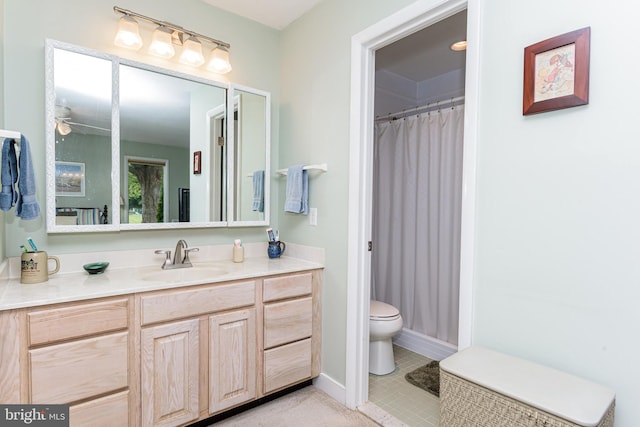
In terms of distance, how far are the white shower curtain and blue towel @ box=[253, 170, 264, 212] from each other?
1215 millimetres

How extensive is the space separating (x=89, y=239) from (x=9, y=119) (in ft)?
2.31

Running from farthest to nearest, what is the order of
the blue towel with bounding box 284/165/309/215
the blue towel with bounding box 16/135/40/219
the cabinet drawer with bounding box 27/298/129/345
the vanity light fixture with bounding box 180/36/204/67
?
the blue towel with bounding box 284/165/309/215 → the vanity light fixture with bounding box 180/36/204/67 → the blue towel with bounding box 16/135/40/219 → the cabinet drawer with bounding box 27/298/129/345

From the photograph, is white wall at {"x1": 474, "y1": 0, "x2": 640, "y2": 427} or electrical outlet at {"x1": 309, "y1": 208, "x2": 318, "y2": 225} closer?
white wall at {"x1": 474, "y1": 0, "x2": 640, "y2": 427}

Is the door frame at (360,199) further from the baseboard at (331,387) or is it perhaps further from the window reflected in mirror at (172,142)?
the window reflected in mirror at (172,142)

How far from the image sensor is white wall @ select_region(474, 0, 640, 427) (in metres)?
1.07

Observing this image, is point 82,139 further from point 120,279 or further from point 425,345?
point 425,345

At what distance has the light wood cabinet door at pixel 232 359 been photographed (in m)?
1.75

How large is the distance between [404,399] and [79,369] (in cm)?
176

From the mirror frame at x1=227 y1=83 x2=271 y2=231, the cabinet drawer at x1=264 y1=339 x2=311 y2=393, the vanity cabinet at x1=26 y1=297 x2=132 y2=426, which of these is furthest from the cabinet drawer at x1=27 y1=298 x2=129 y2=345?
the mirror frame at x1=227 y1=83 x2=271 y2=231

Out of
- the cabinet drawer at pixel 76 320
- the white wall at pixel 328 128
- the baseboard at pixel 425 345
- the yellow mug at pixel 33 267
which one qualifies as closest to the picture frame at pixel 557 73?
the white wall at pixel 328 128

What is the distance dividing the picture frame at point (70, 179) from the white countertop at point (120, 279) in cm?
36

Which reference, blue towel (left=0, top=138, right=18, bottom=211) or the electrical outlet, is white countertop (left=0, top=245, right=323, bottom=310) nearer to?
the electrical outlet

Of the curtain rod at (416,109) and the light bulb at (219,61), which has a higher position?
the light bulb at (219,61)

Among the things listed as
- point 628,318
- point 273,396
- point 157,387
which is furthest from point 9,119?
point 628,318
